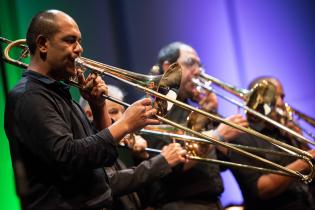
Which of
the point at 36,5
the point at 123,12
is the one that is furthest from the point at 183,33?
the point at 36,5

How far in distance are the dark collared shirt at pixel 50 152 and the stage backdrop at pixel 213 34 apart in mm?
1489

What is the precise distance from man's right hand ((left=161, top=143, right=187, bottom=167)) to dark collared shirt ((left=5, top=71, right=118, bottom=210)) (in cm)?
86

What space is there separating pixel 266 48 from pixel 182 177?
221 cm

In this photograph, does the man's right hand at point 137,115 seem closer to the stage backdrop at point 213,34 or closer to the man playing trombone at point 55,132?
the man playing trombone at point 55,132

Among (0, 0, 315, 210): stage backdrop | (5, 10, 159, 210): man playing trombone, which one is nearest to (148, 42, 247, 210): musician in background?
(0, 0, 315, 210): stage backdrop

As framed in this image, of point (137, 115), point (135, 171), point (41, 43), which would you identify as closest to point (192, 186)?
point (135, 171)

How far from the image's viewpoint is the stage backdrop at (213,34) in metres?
3.96

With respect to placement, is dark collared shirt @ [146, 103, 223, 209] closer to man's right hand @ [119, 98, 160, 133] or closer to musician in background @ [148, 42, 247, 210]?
musician in background @ [148, 42, 247, 210]

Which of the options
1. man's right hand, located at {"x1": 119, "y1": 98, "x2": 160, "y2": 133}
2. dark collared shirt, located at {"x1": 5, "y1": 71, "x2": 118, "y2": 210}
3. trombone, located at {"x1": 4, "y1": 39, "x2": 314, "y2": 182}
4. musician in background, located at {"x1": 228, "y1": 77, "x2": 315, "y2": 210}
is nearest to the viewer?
dark collared shirt, located at {"x1": 5, "y1": 71, "x2": 118, "y2": 210}

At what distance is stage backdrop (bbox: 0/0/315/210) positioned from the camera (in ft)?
13.0

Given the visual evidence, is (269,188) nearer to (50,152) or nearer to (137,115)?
(137,115)

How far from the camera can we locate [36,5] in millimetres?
3680

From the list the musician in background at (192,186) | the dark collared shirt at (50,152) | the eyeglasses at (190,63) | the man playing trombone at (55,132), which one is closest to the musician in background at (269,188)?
the musician in background at (192,186)

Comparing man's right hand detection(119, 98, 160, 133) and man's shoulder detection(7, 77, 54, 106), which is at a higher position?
man's shoulder detection(7, 77, 54, 106)
